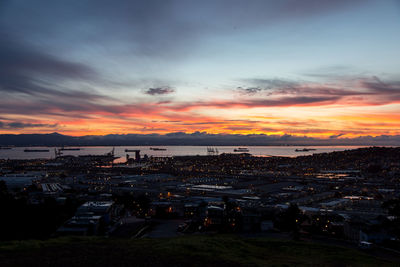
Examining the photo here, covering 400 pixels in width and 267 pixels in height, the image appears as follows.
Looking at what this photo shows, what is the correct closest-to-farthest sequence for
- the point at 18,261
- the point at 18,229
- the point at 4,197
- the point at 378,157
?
the point at 18,261, the point at 18,229, the point at 4,197, the point at 378,157

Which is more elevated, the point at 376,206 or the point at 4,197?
the point at 4,197

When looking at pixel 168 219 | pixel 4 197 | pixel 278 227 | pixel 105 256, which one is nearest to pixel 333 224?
pixel 278 227

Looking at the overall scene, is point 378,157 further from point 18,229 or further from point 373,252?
point 18,229

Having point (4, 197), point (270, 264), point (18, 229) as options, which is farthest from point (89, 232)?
point (270, 264)

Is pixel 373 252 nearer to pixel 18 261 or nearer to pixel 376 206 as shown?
pixel 18 261

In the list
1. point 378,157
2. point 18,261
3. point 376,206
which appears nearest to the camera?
point 18,261

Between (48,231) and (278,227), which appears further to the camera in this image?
(278,227)
